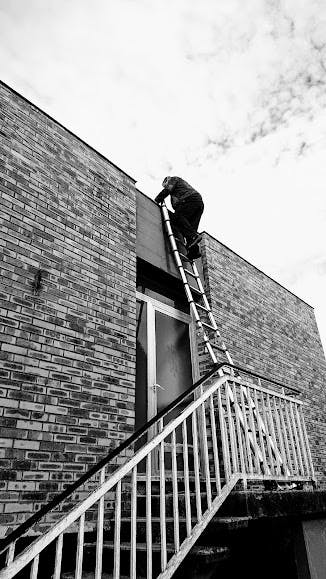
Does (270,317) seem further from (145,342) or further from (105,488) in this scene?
(105,488)

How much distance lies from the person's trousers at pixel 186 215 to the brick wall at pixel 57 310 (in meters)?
1.21

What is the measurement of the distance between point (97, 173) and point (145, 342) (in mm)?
2091

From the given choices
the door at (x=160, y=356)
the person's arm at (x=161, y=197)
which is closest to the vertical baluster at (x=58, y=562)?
the door at (x=160, y=356)

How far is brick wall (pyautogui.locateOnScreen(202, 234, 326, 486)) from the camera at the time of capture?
6074 mm

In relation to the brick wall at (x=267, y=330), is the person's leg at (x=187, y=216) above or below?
above

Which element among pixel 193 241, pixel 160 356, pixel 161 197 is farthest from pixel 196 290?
pixel 161 197

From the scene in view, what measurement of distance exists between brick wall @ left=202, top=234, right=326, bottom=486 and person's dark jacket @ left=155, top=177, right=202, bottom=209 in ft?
2.88

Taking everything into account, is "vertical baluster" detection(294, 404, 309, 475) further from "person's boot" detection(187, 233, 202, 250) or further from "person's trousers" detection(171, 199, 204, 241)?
"person's trousers" detection(171, 199, 204, 241)

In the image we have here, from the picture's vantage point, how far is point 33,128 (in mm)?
4121

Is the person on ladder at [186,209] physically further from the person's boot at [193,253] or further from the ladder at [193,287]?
the ladder at [193,287]

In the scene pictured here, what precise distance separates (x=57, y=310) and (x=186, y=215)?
2836 millimetres

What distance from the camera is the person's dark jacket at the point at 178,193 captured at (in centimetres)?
568

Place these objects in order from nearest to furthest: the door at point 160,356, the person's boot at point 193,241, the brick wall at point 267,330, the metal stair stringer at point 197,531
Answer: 1. the metal stair stringer at point 197,531
2. the door at point 160,356
3. the person's boot at point 193,241
4. the brick wall at point 267,330

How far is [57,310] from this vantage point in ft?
11.7
